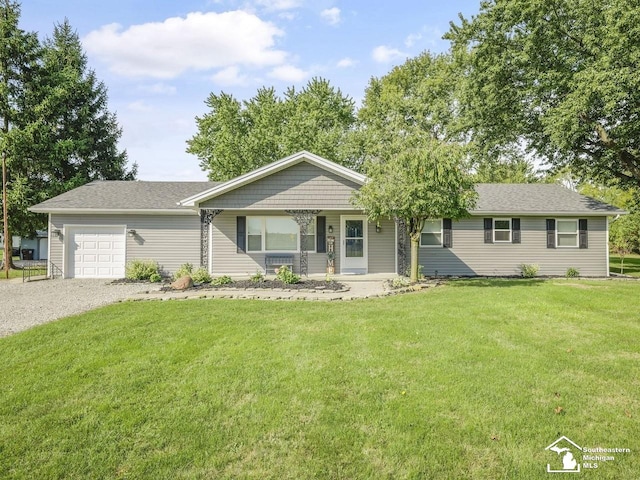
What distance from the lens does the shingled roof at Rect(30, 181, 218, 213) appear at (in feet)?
49.6

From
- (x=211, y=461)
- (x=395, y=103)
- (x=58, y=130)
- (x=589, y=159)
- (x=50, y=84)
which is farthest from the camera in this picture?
(x=395, y=103)

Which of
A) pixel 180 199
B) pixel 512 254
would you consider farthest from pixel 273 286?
pixel 512 254

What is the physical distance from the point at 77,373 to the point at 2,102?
22.9m

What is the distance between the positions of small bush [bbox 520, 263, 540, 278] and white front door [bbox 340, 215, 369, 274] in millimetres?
7006

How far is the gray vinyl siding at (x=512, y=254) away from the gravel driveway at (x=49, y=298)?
39.9 ft

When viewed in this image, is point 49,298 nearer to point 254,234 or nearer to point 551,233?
point 254,234

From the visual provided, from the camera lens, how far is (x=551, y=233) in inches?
637

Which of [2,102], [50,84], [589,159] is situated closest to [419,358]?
[589,159]

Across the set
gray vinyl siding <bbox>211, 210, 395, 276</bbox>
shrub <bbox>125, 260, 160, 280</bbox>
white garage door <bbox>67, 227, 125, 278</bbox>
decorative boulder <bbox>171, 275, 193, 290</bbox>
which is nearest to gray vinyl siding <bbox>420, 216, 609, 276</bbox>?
gray vinyl siding <bbox>211, 210, 395, 276</bbox>

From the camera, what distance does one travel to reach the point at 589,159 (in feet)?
61.1

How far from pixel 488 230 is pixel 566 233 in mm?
3520

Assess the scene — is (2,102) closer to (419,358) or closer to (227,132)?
(227,132)

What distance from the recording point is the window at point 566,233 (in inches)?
639

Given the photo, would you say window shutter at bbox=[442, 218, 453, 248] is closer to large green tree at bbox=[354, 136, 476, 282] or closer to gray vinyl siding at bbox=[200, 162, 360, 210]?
large green tree at bbox=[354, 136, 476, 282]
